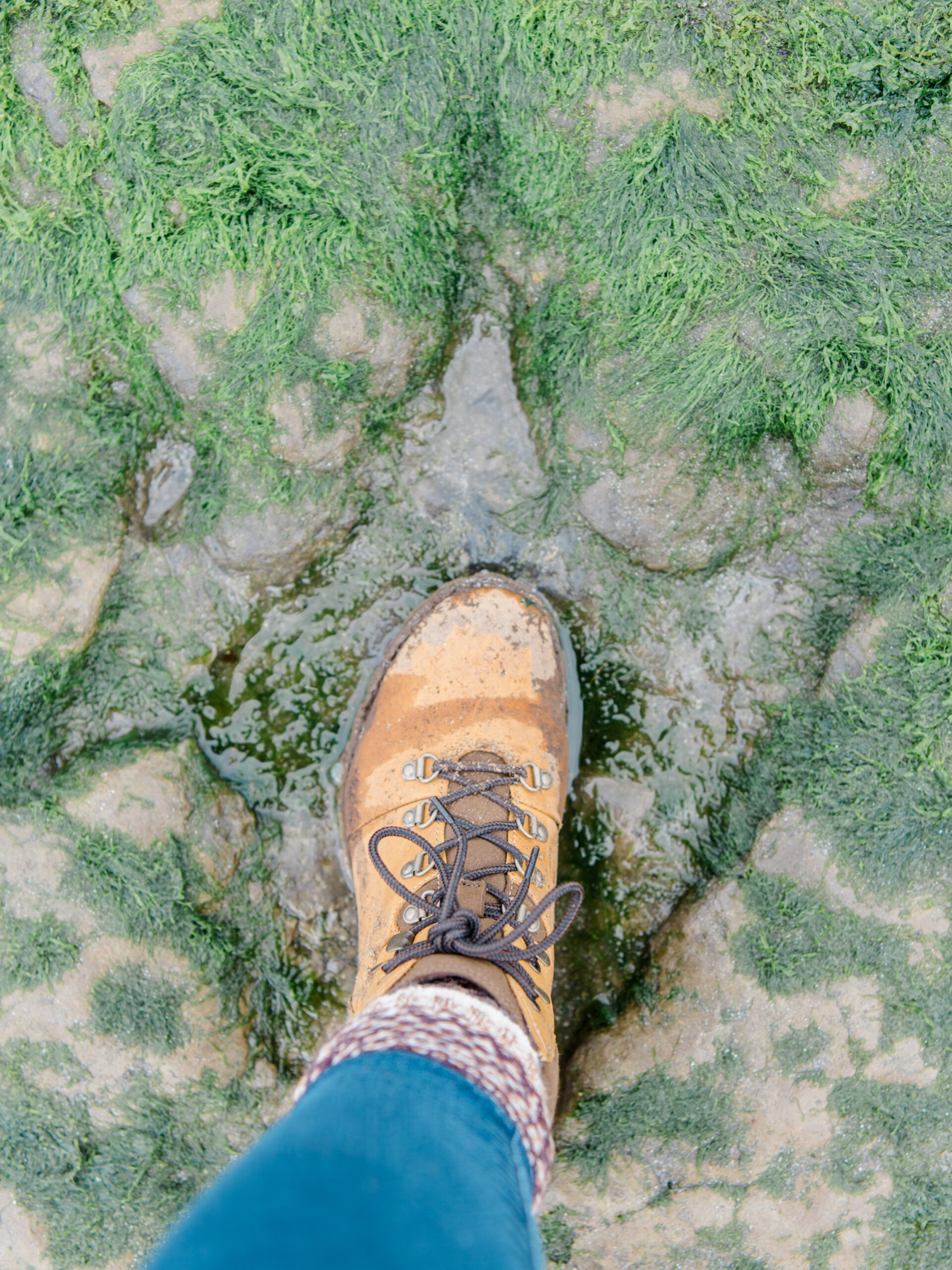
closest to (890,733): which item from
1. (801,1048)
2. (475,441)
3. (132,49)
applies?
(801,1048)

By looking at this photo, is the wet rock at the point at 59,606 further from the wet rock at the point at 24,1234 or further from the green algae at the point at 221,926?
the wet rock at the point at 24,1234

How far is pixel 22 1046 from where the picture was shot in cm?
243

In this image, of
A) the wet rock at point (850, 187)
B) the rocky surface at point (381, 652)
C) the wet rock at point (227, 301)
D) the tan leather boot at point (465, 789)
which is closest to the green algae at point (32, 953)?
the rocky surface at point (381, 652)

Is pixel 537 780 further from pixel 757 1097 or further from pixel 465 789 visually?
pixel 757 1097

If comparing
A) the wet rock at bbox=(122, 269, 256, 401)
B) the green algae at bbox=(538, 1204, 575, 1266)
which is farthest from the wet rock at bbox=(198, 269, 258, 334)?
the green algae at bbox=(538, 1204, 575, 1266)

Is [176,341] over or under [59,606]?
over

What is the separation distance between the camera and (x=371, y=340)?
2.40 m

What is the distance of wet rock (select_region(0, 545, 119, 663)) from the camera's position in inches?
97.7

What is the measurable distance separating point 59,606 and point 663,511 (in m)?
1.92

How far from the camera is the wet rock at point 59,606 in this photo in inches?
97.7

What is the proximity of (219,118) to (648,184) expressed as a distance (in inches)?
49.4

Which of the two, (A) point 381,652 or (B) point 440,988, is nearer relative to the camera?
(B) point 440,988

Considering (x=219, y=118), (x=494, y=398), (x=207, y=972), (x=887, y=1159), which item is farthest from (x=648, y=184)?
(x=887, y=1159)

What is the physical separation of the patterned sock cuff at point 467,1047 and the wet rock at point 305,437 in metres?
1.60
